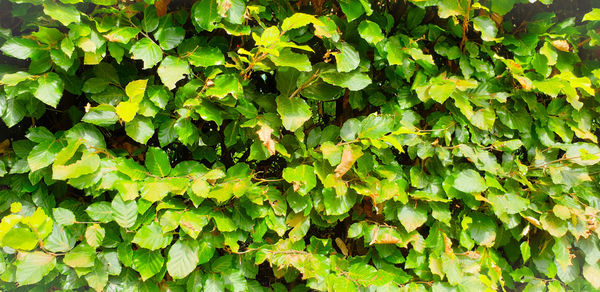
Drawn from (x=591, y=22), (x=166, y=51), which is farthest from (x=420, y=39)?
(x=166, y=51)

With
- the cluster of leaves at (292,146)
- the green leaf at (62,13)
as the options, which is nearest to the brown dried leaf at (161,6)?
the cluster of leaves at (292,146)

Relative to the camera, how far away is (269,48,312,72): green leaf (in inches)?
52.3

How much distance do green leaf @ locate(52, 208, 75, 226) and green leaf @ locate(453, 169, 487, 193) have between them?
61.5 inches

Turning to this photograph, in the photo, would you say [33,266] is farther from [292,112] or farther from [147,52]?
[292,112]

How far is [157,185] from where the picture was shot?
4.46 ft

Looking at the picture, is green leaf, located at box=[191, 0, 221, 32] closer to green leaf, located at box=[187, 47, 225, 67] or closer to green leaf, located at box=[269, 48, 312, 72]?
green leaf, located at box=[187, 47, 225, 67]

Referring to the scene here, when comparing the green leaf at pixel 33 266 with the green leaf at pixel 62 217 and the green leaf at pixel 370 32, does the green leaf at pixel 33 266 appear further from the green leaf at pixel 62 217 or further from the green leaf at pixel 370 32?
the green leaf at pixel 370 32

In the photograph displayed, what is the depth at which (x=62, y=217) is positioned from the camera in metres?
1.38

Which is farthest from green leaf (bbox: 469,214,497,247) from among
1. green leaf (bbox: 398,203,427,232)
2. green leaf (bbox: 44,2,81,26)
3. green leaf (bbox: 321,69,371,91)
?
green leaf (bbox: 44,2,81,26)

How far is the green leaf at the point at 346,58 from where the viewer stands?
4.75 ft

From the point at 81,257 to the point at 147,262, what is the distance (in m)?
0.23

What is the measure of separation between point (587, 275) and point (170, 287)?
2.08 m

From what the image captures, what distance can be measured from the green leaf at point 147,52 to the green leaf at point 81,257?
0.72 m

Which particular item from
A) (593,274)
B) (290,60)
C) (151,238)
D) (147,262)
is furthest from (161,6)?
(593,274)
